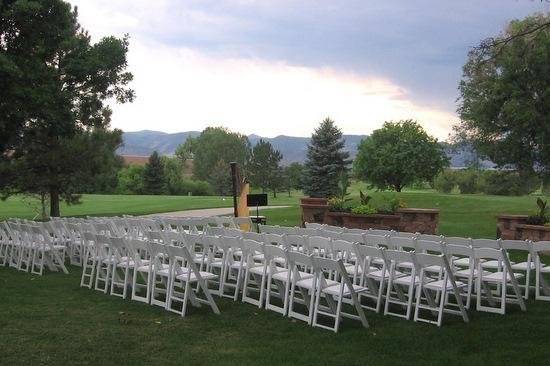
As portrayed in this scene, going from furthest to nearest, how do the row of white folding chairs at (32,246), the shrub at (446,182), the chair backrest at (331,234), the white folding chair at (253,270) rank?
the shrub at (446,182), the row of white folding chairs at (32,246), the chair backrest at (331,234), the white folding chair at (253,270)

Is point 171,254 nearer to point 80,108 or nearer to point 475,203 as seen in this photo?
point 80,108

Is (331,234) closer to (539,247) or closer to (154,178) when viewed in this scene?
(539,247)

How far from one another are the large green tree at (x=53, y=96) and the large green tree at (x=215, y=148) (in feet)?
289

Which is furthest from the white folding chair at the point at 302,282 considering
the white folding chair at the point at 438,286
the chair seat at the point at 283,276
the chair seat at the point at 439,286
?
the chair seat at the point at 439,286

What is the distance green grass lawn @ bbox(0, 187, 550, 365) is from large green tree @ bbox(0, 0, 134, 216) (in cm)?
672

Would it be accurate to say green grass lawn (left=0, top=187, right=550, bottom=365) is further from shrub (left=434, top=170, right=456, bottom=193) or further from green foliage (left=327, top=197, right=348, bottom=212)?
shrub (left=434, top=170, right=456, bottom=193)

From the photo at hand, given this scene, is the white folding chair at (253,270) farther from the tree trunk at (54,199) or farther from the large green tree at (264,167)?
the large green tree at (264,167)

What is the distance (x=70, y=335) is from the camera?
5.56m

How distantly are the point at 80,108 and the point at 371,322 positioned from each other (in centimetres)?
1632

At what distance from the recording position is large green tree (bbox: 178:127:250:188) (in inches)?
4445

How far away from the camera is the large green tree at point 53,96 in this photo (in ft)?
40.5

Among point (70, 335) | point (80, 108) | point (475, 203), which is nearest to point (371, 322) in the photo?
point (70, 335)

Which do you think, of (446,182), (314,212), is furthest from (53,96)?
(446,182)

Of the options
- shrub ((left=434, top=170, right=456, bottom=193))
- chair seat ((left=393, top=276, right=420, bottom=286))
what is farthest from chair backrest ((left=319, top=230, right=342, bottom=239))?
shrub ((left=434, top=170, right=456, bottom=193))
